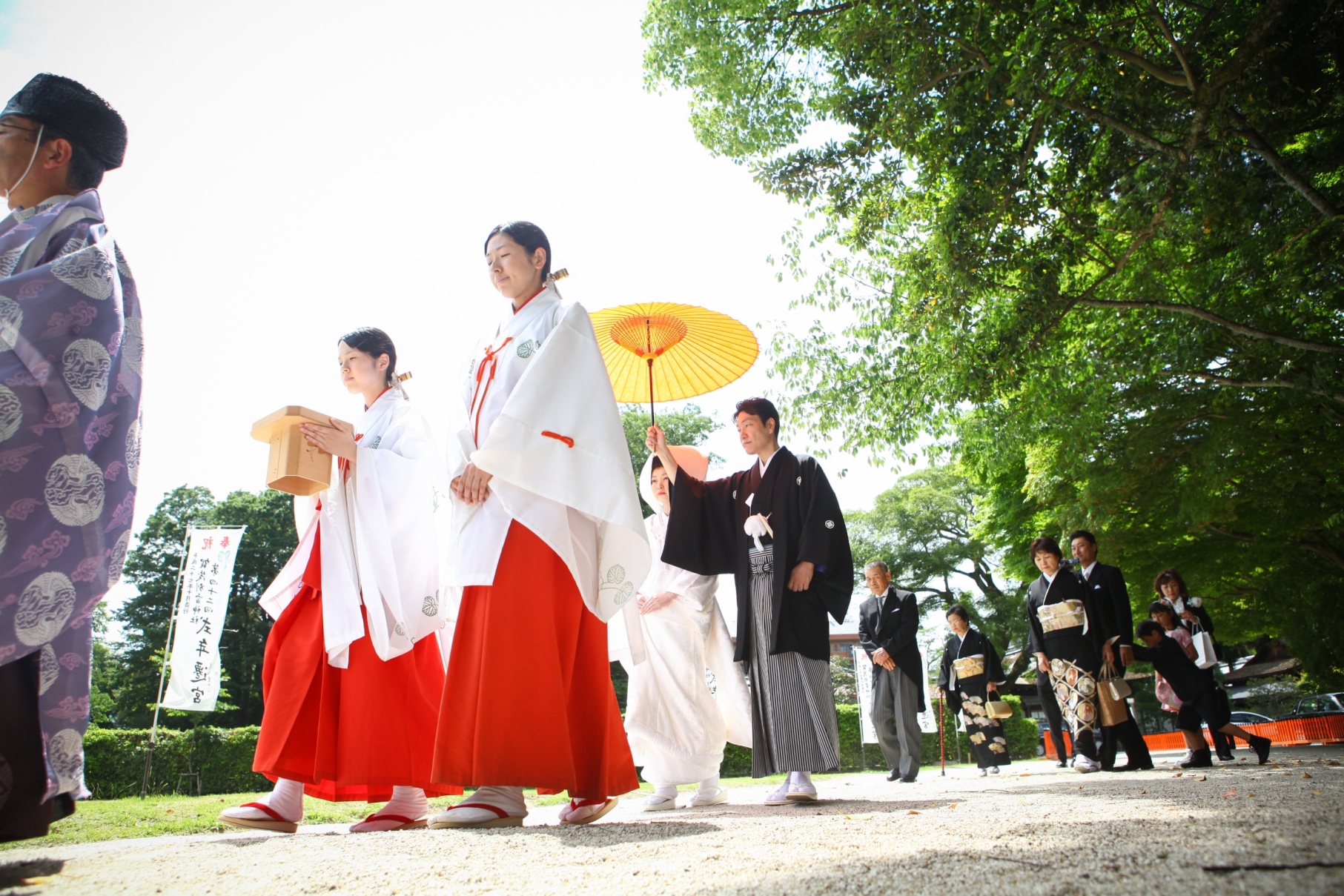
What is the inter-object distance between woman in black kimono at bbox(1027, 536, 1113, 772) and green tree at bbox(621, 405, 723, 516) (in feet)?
60.3

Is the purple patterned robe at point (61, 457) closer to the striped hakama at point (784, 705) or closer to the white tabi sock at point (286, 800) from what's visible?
the white tabi sock at point (286, 800)

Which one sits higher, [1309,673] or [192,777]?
[1309,673]

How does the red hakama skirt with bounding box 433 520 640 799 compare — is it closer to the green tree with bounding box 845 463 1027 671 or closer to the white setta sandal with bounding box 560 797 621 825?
the white setta sandal with bounding box 560 797 621 825

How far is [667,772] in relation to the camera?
5.04 meters

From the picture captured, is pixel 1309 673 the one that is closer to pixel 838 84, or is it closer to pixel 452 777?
pixel 838 84

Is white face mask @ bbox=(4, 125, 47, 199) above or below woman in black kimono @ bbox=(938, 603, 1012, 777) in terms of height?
above

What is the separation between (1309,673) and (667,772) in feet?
54.2

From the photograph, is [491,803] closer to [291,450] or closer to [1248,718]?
[291,450]

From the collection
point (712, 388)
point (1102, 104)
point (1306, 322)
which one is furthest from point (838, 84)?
point (1306, 322)

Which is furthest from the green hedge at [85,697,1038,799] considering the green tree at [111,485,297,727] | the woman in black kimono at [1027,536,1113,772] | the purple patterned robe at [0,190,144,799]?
the green tree at [111,485,297,727]

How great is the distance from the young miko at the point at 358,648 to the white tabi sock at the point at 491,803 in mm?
472

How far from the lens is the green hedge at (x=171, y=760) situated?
43.3 feet

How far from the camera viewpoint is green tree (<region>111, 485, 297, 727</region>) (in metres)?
27.9

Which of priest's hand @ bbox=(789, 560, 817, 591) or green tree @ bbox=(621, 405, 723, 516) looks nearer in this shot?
priest's hand @ bbox=(789, 560, 817, 591)
